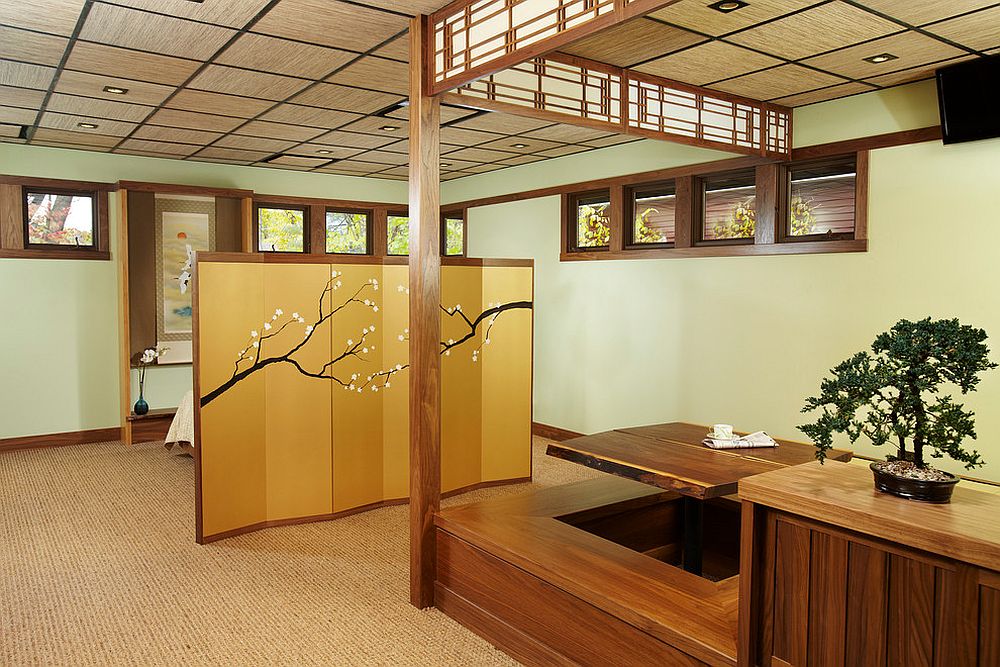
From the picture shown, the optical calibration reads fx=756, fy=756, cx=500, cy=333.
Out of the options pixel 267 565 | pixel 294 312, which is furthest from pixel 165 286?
pixel 267 565

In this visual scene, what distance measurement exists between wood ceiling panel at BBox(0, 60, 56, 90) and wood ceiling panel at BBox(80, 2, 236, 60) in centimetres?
71

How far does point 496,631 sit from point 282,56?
2.95m

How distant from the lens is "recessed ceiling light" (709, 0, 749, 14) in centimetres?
309

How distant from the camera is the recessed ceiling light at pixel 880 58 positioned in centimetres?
374

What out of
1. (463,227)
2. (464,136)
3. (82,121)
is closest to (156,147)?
(82,121)

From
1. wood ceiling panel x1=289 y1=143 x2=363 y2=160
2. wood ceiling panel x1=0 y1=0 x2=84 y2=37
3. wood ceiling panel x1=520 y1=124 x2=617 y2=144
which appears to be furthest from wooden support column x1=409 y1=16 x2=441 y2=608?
wood ceiling panel x1=289 y1=143 x2=363 y2=160

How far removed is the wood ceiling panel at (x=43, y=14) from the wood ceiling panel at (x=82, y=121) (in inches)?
76.8

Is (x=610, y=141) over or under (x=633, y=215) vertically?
over

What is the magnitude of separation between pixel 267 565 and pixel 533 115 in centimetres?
261

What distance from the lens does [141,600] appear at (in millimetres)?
3439

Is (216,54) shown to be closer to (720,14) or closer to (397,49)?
(397,49)

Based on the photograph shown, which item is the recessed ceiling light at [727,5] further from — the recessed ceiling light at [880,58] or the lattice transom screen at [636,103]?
the recessed ceiling light at [880,58]

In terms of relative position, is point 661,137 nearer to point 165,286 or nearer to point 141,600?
point 141,600

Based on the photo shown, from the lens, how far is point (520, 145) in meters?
6.20
